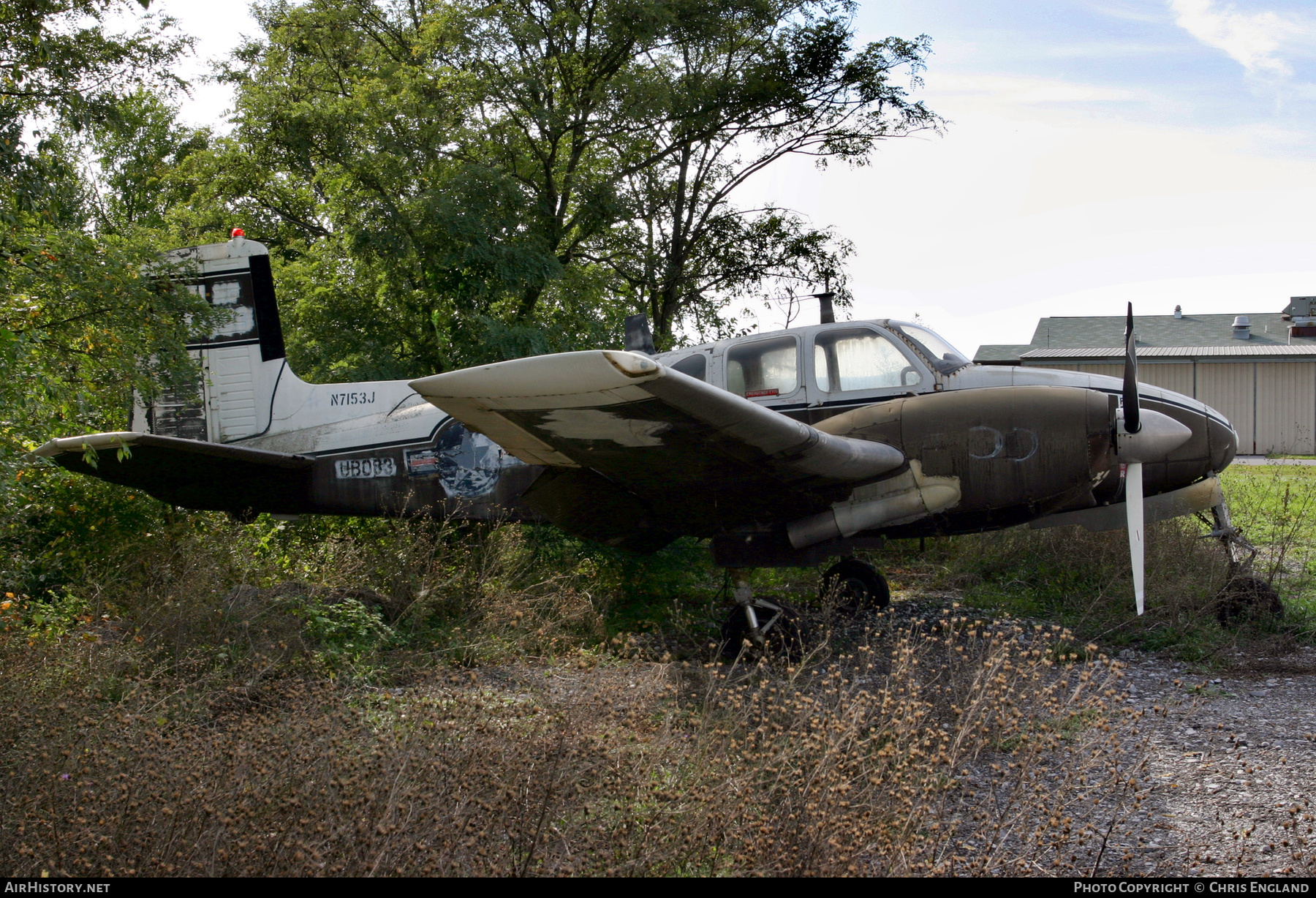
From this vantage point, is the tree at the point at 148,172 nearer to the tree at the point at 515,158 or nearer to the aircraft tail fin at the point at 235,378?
the tree at the point at 515,158

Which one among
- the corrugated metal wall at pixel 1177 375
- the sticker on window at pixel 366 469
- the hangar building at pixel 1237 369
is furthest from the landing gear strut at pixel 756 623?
the corrugated metal wall at pixel 1177 375

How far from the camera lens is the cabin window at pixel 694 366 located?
7.80 metres

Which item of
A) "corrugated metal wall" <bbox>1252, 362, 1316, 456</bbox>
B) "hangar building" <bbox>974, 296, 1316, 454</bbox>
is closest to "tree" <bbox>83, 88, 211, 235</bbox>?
"hangar building" <bbox>974, 296, 1316, 454</bbox>

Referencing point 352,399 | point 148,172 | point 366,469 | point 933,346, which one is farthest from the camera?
point 148,172

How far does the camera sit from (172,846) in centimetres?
301

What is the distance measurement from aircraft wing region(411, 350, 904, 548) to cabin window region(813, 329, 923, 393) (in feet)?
2.42

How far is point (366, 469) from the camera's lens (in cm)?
831

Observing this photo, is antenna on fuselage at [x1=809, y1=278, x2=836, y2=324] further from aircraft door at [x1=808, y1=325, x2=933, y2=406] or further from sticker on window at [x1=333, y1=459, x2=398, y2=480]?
sticker on window at [x1=333, y1=459, x2=398, y2=480]

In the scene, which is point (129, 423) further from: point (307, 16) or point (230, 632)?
point (307, 16)

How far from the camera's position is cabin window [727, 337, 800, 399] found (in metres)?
7.63

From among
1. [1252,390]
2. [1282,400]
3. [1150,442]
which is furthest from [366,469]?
[1282,400]

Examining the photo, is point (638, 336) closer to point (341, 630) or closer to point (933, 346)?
point (933, 346)

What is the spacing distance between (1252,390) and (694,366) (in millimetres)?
33957

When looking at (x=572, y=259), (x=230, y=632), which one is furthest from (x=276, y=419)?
(x=572, y=259)
